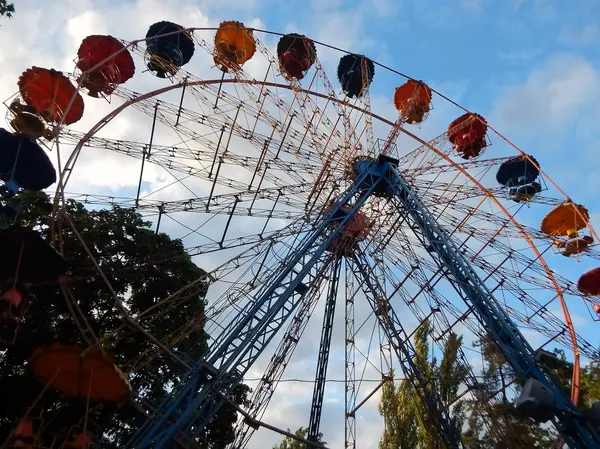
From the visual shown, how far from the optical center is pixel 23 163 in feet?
30.5

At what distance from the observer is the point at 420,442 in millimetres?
15445

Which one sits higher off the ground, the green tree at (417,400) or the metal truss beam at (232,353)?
the green tree at (417,400)

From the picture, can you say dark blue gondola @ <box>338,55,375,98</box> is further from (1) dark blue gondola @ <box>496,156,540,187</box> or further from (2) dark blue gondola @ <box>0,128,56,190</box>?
(2) dark blue gondola @ <box>0,128,56,190</box>

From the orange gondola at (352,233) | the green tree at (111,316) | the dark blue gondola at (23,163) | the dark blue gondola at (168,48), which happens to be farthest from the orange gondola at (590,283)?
the dark blue gondola at (23,163)

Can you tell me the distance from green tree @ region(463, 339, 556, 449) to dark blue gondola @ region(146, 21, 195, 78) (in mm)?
9384

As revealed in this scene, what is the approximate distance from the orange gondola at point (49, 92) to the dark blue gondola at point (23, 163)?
1.39 metres

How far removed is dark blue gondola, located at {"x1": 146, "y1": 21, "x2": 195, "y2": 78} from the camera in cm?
1287

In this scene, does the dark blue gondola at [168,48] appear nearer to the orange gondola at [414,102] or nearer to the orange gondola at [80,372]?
the orange gondola at [414,102]

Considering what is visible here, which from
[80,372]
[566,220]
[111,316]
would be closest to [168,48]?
[111,316]

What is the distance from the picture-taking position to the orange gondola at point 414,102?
15227mm

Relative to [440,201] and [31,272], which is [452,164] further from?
[31,272]

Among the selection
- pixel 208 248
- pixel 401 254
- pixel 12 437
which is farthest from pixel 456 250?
pixel 12 437

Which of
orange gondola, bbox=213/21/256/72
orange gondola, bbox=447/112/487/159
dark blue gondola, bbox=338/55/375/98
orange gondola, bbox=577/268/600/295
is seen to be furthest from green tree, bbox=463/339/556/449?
orange gondola, bbox=213/21/256/72

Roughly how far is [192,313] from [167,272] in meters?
1.48
